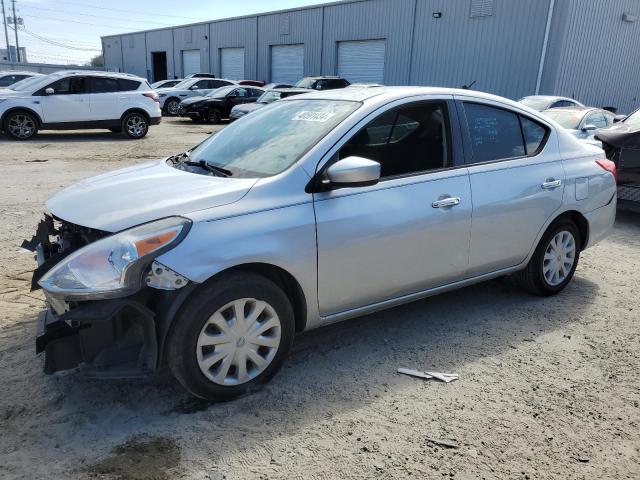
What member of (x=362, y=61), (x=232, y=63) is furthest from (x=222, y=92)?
(x=232, y=63)

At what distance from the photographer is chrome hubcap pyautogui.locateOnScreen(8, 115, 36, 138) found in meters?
13.6

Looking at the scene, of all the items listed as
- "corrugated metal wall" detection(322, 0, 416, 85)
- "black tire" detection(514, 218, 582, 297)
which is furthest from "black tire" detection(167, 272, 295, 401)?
"corrugated metal wall" detection(322, 0, 416, 85)

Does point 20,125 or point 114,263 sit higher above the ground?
point 114,263

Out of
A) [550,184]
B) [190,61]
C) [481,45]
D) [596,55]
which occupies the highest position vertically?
[481,45]

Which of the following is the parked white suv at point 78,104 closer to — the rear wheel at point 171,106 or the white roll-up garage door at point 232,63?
the rear wheel at point 171,106

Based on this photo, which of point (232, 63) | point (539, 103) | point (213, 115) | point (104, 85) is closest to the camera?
point (539, 103)

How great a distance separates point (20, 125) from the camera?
1372 cm

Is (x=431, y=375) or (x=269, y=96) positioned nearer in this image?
(x=431, y=375)

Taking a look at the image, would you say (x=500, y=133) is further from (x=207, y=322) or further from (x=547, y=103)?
(x=547, y=103)

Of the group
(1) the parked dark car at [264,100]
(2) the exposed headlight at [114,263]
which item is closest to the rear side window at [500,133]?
(2) the exposed headlight at [114,263]

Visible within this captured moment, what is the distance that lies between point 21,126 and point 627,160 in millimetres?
13552

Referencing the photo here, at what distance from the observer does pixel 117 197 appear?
10.2 feet

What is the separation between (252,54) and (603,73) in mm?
21477

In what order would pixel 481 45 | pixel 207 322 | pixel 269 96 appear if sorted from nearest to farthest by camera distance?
pixel 207 322 → pixel 269 96 → pixel 481 45
